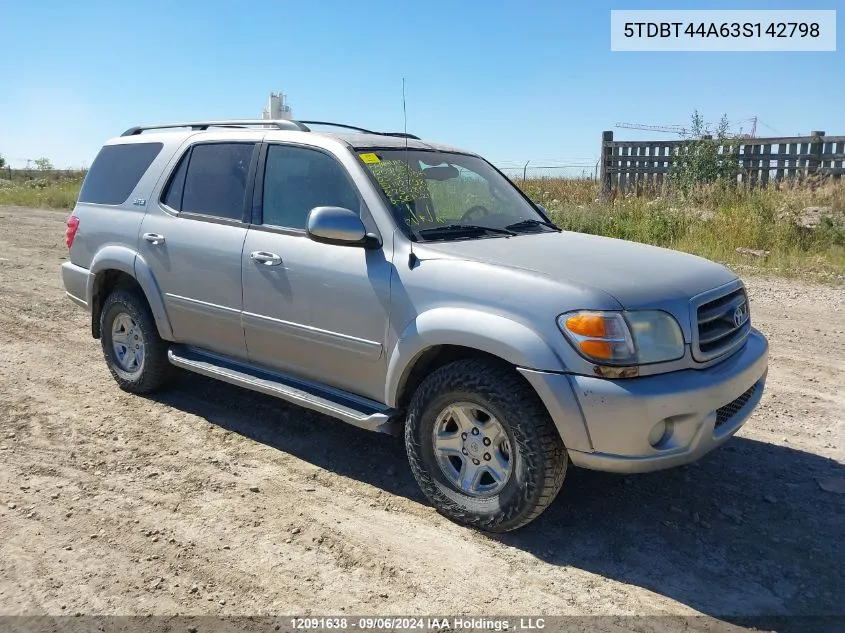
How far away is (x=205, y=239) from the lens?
15.4ft

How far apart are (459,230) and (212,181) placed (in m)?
1.82

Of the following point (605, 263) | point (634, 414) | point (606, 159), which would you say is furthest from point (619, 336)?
point (606, 159)

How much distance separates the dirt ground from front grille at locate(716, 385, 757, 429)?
56cm

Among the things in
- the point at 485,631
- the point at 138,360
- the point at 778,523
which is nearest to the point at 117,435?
the point at 138,360

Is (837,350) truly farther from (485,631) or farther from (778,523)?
(485,631)

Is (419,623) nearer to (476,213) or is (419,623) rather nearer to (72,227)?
(476,213)

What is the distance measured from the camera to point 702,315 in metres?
3.44

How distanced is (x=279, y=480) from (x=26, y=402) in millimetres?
2464

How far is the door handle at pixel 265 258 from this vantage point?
4.25 meters

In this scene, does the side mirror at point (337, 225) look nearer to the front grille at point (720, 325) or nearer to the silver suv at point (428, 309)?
the silver suv at point (428, 309)

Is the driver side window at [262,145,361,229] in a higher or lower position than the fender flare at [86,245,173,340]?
higher

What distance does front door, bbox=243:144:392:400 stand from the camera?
3.88 meters

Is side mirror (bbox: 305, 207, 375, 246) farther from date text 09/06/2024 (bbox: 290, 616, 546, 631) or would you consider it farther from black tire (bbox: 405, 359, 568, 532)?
date text 09/06/2024 (bbox: 290, 616, 546, 631)

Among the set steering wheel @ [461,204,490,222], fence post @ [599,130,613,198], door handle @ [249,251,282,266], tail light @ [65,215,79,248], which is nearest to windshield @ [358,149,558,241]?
steering wheel @ [461,204,490,222]
